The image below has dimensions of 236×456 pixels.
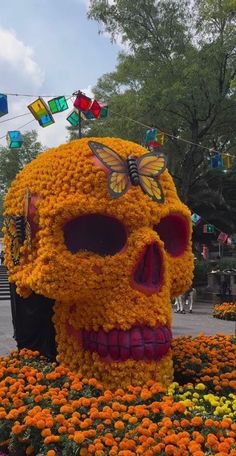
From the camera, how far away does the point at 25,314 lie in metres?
5.58

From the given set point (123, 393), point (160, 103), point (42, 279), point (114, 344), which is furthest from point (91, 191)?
point (160, 103)

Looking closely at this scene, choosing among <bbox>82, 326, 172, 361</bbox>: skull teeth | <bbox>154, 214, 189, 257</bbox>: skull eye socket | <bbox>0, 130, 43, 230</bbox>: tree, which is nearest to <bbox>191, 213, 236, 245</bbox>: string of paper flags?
<bbox>154, 214, 189, 257</bbox>: skull eye socket

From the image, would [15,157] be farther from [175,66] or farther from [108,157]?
[108,157]

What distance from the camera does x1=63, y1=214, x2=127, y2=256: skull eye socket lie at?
4.52 m

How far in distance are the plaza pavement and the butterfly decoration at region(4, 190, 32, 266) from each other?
3.45 m

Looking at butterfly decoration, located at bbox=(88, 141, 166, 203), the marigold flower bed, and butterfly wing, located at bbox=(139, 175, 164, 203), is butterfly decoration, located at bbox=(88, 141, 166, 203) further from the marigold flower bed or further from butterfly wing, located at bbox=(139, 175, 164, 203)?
the marigold flower bed

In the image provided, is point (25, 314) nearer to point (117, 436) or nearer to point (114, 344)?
point (114, 344)

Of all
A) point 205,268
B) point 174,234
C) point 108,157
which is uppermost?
point 108,157

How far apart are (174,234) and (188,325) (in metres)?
8.03

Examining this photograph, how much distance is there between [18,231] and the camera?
4.91 metres

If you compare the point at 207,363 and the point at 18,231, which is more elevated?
the point at 18,231

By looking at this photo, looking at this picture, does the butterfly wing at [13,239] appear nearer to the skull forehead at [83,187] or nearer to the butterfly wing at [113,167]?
the skull forehead at [83,187]

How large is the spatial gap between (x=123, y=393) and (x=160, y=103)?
55.7ft

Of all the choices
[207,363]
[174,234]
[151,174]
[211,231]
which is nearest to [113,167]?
[151,174]
